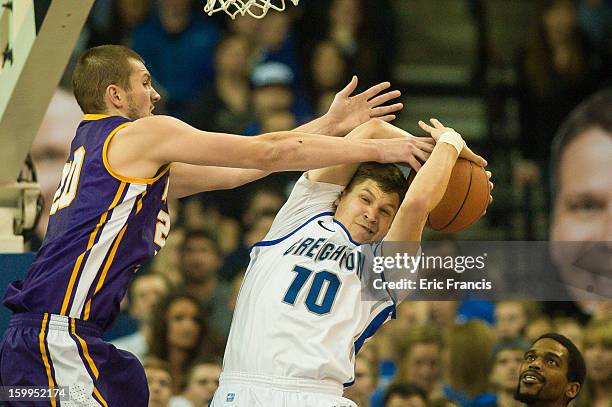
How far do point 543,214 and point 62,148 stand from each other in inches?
140

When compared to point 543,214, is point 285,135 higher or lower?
lower

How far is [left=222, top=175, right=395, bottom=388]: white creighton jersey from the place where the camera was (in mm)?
4496

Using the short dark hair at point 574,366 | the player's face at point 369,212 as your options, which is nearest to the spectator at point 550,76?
the short dark hair at point 574,366

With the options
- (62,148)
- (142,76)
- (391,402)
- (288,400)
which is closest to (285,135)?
(142,76)

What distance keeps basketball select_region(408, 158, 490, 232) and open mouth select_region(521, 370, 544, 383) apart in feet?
3.85

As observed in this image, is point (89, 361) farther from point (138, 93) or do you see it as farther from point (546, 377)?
point (546, 377)

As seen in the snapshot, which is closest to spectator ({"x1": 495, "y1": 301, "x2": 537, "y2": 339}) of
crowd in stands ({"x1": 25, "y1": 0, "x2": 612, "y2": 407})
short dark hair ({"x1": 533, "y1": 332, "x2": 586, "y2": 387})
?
crowd in stands ({"x1": 25, "y1": 0, "x2": 612, "y2": 407})

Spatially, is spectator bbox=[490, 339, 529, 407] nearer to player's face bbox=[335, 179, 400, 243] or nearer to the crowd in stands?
the crowd in stands

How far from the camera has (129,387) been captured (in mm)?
4219

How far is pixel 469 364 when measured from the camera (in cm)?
678

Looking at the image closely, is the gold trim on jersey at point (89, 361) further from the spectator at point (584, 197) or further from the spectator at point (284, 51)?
the spectator at point (284, 51)

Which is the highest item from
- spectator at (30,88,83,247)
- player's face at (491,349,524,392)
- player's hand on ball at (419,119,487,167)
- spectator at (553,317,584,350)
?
spectator at (30,88,83,247)

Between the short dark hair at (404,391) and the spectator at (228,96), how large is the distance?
2.34 m

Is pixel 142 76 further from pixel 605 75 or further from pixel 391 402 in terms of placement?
pixel 605 75
